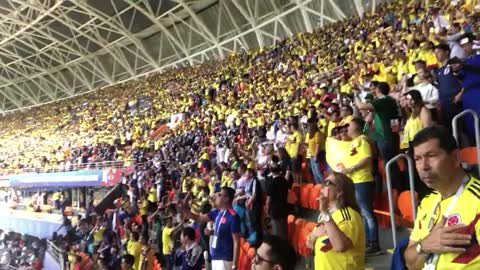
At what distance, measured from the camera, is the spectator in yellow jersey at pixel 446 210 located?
159 centimetres

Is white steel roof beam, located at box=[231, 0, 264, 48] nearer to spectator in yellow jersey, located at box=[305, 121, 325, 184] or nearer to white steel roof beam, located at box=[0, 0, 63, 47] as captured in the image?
white steel roof beam, located at box=[0, 0, 63, 47]

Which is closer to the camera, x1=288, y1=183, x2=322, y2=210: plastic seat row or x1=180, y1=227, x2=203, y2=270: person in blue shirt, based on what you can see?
x1=180, y1=227, x2=203, y2=270: person in blue shirt

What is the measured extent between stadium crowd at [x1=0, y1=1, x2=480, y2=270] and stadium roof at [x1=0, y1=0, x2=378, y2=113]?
4.98 feet

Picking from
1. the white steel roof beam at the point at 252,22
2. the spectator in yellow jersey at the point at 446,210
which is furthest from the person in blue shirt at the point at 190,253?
the white steel roof beam at the point at 252,22

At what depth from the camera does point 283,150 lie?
267 inches

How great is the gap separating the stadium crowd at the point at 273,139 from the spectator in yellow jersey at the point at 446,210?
3cm

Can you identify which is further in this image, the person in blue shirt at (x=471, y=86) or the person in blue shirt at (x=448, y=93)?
the person in blue shirt at (x=448, y=93)

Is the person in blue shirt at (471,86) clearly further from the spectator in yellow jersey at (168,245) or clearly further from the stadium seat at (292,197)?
the spectator in yellow jersey at (168,245)

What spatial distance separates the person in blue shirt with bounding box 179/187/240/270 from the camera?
14.2ft

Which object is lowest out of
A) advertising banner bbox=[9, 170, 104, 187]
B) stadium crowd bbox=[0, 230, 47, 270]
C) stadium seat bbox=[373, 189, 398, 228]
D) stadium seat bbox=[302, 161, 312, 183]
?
stadium crowd bbox=[0, 230, 47, 270]

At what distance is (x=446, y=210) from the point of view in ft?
5.50

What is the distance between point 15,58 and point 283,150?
33605 millimetres

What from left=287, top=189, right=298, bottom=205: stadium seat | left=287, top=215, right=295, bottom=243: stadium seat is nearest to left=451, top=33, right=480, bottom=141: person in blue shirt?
left=287, top=215, right=295, bottom=243: stadium seat

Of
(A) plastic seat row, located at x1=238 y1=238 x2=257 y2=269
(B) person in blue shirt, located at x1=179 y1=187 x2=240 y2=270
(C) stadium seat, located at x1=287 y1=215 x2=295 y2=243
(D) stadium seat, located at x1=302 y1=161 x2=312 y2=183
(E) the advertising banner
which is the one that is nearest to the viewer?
(B) person in blue shirt, located at x1=179 y1=187 x2=240 y2=270
